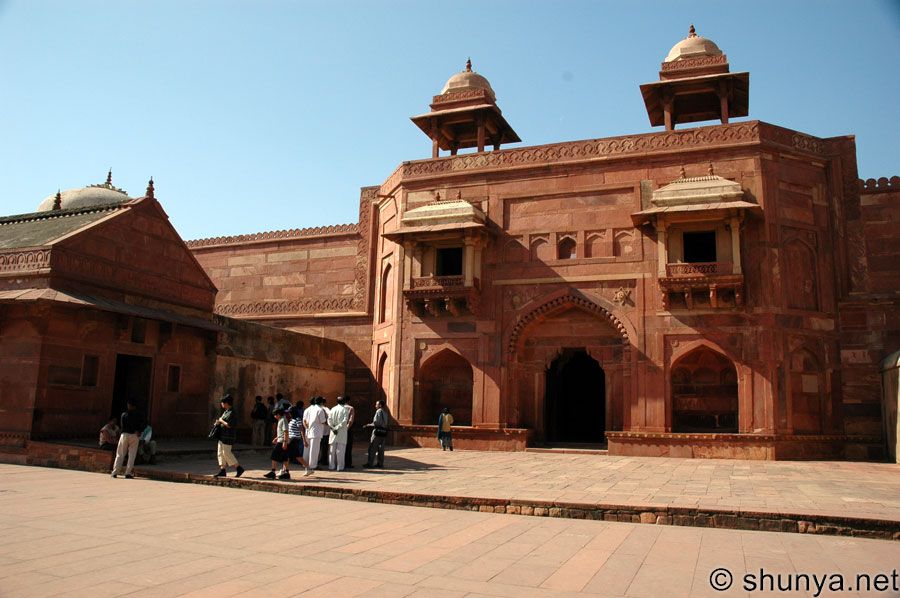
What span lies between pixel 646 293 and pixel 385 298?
7.94 m

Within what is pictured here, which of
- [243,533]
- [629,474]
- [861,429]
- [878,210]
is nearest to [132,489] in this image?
[243,533]

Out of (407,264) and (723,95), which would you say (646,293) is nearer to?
(723,95)

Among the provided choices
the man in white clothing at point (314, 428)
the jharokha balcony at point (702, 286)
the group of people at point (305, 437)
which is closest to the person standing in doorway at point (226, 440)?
the group of people at point (305, 437)

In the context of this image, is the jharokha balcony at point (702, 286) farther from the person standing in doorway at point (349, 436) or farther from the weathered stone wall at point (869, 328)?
the person standing in doorway at point (349, 436)

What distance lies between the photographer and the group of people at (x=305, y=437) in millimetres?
10320

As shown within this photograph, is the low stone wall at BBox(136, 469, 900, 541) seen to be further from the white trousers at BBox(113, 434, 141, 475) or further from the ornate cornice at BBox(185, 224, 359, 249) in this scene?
the ornate cornice at BBox(185, 224, 359, 249)

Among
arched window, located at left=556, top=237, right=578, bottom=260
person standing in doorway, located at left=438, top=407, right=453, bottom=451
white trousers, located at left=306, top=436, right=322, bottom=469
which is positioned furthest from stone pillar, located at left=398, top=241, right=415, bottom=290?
white trousers, located at left=306, top=436, right=322, bottom=469

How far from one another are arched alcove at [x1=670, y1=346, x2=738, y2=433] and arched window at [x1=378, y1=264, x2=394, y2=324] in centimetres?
816

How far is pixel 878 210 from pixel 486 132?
11305 mm

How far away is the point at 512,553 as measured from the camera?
590cm

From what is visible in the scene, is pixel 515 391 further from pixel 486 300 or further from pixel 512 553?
pixel 512 553

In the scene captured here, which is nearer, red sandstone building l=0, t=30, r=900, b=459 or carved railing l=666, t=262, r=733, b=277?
carved railing l=666, t=262, r=733, b=277

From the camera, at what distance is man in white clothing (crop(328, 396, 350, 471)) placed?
1191 cm

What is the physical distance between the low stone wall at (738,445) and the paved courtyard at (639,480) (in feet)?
1.86
